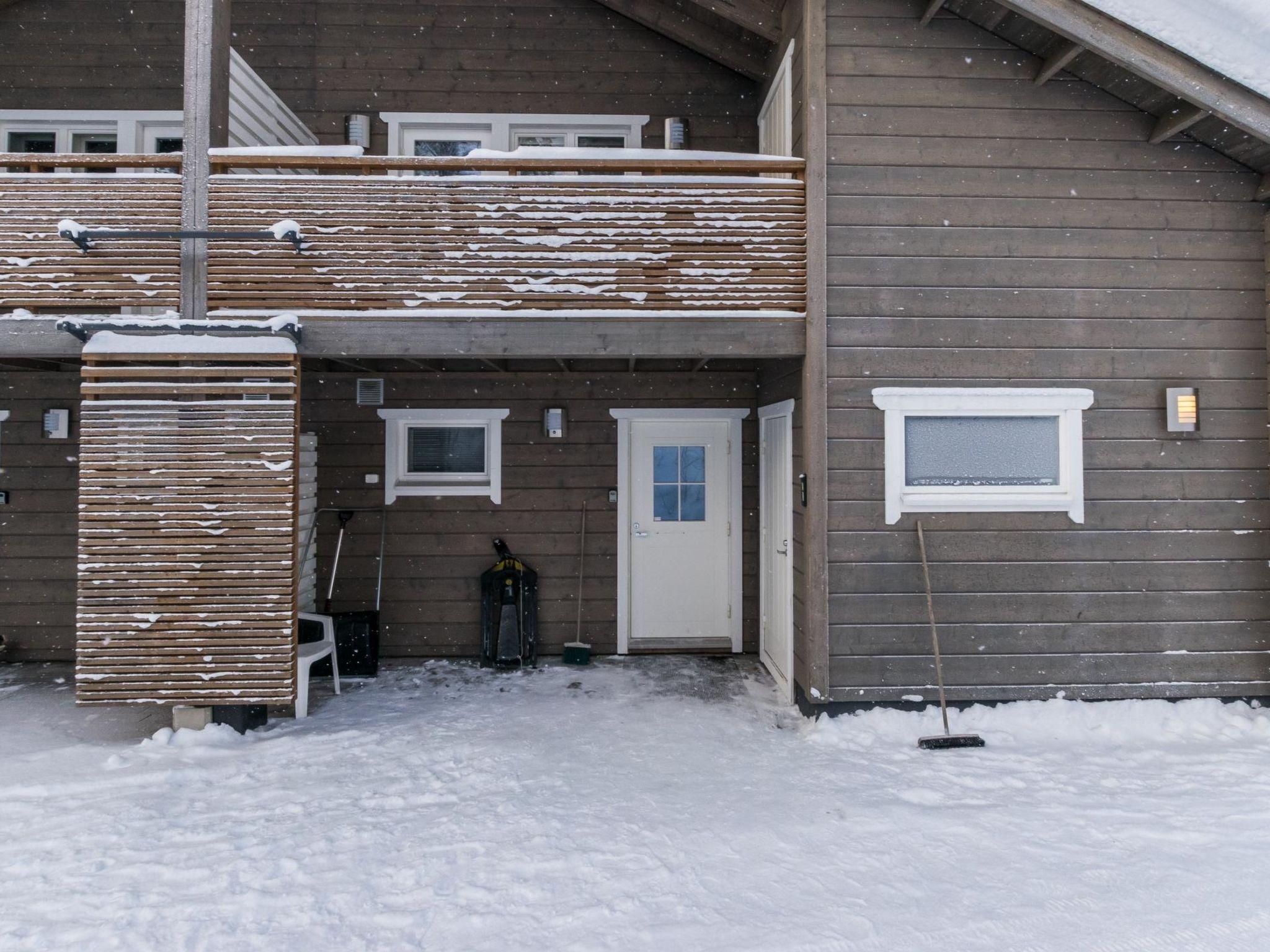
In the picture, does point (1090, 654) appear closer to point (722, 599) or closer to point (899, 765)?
point (899, 765)

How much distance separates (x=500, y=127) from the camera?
20.3ft

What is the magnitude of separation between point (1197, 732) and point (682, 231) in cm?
437

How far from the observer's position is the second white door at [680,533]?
6.31m

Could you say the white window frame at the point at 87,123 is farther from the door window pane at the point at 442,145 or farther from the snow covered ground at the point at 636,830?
the snow covered ground at the point at 636,830

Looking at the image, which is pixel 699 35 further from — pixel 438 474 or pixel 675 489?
pixel 438 474

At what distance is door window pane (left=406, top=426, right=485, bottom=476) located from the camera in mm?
6246

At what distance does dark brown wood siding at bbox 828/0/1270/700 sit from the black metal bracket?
333 cm

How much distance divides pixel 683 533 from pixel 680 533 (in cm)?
3

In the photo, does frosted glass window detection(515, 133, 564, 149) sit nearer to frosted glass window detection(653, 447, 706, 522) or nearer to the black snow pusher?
frosted glass window detection(653, 447, 706, 522)

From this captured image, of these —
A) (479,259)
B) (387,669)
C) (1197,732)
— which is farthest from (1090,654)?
(387,669)

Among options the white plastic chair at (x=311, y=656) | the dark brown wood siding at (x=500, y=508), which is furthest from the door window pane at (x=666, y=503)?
the white plastic chair at (x=311, y=656)

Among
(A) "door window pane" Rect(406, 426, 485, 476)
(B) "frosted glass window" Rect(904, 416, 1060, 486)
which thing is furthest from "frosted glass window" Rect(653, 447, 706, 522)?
(B) "frosted glass window" Rect(904, 416, 1060, 486)

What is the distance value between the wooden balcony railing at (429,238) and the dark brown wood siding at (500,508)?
165 centimetres

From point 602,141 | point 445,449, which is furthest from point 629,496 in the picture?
point 602,141
